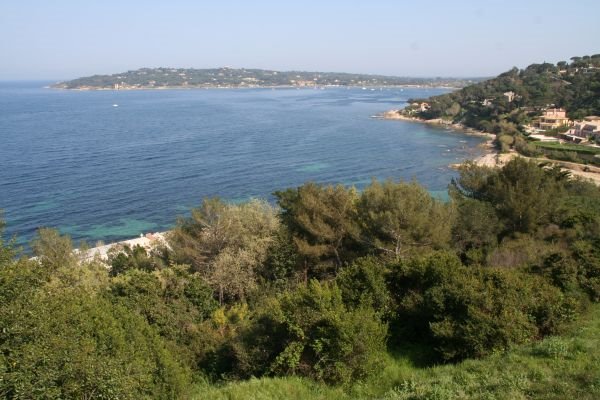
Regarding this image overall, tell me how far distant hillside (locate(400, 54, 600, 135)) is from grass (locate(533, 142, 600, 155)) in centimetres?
837

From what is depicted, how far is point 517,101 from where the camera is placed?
8644cm

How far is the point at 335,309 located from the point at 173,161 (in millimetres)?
46937

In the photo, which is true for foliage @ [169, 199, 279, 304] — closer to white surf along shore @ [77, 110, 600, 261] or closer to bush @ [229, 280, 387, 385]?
white surf along shore @ [77, 110, 600, 261]

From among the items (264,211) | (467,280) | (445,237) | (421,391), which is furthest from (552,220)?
(421,391)

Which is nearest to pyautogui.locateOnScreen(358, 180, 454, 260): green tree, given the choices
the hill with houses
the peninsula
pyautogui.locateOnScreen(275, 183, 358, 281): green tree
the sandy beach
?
pyautogui.locateOnScreen(275, 183, 358, 281): green tree

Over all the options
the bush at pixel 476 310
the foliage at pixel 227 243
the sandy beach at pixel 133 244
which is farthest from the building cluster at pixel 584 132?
the bush at pixel 476 310

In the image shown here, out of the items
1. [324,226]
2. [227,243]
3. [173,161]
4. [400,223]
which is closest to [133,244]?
[227,243]

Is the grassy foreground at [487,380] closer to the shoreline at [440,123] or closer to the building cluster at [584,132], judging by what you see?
the building cluster at [584,132]

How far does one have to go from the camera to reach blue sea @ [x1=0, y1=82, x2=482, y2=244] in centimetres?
3628

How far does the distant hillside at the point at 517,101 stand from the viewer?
7675cm

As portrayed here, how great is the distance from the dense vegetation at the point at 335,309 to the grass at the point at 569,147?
42.5 metres

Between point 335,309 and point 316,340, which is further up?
point 335,309

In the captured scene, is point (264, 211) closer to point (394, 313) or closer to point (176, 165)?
point (394, 313)

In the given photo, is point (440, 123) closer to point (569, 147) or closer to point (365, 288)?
point (569, 147)
